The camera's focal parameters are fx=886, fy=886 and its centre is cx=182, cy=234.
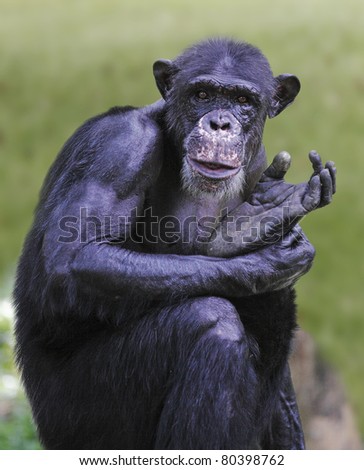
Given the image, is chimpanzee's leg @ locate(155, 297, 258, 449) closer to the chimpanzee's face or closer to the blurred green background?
the chimpanzee's face

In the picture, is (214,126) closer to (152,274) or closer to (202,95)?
(202,95)

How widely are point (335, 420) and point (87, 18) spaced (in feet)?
20.7

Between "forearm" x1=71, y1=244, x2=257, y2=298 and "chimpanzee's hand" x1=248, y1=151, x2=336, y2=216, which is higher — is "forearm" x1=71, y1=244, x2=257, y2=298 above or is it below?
below

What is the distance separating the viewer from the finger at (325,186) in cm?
435

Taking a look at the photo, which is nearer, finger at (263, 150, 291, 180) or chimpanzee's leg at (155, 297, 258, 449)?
chimpanzee's leg at (155, 297, 258, 449)

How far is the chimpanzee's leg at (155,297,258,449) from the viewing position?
405 cm

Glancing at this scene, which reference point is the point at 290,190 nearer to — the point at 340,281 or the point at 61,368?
the point at 61,368

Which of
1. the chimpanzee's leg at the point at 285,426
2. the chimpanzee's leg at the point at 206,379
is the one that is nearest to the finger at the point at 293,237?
the chimpanzee's leg at the point at 206,379

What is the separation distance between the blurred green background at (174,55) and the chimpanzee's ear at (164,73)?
209 inches

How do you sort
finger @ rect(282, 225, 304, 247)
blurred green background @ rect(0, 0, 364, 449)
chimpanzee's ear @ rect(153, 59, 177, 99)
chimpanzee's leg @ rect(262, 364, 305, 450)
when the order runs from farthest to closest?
blurred green background @ rect(0, 0, 364, 449)
chimpanzee's leg @ rect(262, 364, 305, 450)
chimpanzee's ear @ rect(153, 59, 177, 99)
finger @ rect(282, 225, 304, 247)

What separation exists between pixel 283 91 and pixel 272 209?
825 millimetres

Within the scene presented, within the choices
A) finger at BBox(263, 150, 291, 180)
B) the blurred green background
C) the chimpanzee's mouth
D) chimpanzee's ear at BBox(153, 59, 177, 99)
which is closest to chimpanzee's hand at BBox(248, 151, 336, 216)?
finger at BBox(263, 150, 291, 180)

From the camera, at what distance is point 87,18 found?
11.4 meters
